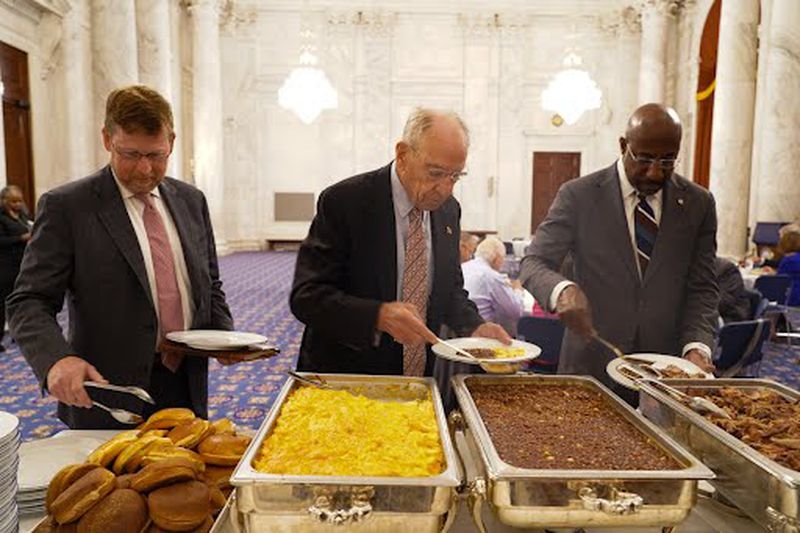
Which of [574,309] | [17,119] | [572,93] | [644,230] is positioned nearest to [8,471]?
[574,309]

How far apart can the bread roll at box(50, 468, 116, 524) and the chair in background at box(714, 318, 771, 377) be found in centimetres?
330

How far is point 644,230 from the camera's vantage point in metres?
2.20

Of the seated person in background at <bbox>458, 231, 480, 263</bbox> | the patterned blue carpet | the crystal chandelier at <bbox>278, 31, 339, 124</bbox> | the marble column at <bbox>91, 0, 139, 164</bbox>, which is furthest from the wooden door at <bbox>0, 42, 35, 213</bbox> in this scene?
the seated person in background at <bbox>458, 231, 480, 263</bbox>

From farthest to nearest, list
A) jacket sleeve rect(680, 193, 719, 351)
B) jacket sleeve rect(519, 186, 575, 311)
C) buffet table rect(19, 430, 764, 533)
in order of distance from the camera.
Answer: jacket sleeve rect(519, 186, 575, 311) → jacket sleeve rect(680, 193, 719, 351) → buffet table rect(19, 430, 764, 533)

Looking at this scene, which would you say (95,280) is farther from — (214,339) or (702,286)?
(702,286)

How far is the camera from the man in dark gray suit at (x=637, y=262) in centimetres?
216

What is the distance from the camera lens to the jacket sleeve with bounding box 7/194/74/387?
1.62m

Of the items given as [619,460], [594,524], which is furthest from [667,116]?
[594,524]

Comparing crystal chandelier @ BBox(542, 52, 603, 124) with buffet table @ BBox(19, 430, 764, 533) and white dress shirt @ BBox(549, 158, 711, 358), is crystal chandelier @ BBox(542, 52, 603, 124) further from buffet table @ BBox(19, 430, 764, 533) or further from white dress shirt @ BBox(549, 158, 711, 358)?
buffet table @ BBox(19, 430, 764, 533)

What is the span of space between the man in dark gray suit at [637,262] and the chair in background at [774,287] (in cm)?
447

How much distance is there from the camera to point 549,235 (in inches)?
90.4

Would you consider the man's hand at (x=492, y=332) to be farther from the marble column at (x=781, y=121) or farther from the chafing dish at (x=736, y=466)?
the marble column at (x=781, y=121)

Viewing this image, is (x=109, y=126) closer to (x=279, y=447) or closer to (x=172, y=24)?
(x=279, y=447)

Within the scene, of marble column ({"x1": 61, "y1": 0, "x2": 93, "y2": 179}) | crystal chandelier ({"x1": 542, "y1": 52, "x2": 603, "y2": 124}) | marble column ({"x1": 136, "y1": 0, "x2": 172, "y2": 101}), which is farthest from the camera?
crystal chandelier ({"x1": 542, "y1": 52, "x2": 603, "y2": 124})
